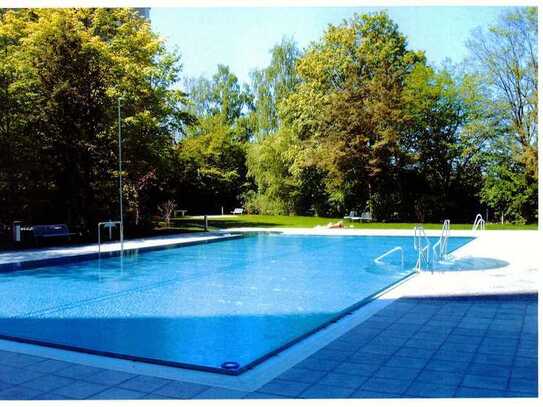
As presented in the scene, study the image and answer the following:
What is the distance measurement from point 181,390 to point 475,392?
1906mm

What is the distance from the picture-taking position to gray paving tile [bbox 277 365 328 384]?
12.4 feet

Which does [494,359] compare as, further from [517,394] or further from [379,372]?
[379,372]

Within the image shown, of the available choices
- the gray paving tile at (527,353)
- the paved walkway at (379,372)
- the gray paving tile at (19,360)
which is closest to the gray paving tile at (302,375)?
the paved walkway at (379,372)

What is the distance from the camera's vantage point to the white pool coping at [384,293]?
13.0 feet

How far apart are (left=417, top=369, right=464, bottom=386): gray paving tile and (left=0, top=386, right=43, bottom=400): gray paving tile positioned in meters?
2.54

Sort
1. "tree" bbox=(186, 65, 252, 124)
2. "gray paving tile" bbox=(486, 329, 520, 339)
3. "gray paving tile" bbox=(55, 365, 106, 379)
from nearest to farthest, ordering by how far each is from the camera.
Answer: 1. "gray paving tile" bbox=(55, 365, 106, 379)
2. "gray paving tile" bbox=(486, 329, 520, 339)
3. "tree" bbox=(186, 65, 252, 124)

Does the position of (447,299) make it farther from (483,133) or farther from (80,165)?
(483,133)

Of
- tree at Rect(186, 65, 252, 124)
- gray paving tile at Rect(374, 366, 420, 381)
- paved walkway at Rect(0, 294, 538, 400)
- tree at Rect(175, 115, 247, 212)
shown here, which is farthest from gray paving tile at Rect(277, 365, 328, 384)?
tree at Rect(186, 65, 252, 124)

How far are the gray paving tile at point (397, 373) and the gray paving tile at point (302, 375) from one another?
0.40m

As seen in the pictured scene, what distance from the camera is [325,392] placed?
3561 millimetres

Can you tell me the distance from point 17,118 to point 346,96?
12.9 m

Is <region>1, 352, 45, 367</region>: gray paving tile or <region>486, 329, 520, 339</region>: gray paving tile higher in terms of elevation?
<region>486, 329, 520, 339</region>: gray paving tile

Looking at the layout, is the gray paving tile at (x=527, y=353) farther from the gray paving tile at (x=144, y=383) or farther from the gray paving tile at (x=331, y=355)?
the gray paving tile at (x=144, y=383)

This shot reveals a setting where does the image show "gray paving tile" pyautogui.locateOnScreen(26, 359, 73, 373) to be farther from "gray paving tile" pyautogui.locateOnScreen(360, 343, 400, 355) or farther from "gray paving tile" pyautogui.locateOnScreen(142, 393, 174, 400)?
"gray paving tile" pyautogui.locateOnScreen(360, 343, 400, 355)
